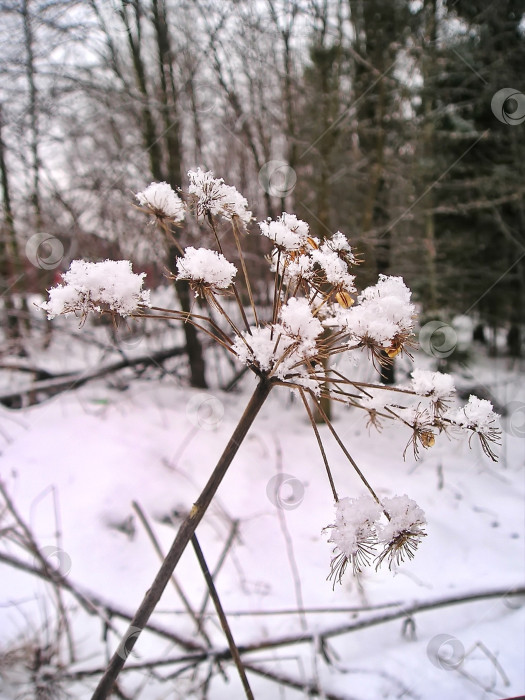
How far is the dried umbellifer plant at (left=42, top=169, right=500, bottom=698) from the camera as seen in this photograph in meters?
0.47

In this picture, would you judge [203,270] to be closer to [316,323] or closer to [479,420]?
[316,323]

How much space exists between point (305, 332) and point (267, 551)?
1.73 meters

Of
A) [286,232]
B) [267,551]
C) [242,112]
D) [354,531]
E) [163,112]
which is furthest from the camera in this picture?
[242,112]

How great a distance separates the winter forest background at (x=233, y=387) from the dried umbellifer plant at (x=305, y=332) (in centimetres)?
13

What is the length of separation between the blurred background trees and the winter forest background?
33 mm

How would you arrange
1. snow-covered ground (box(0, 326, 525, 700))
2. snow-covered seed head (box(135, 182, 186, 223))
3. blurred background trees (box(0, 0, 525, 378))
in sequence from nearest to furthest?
snow-covered seed head (box(135, 182, 186, 223))
snow-covered ground (box(0, 326, 525, 700))
blurred background trees (box(0, 0, 525, 378))

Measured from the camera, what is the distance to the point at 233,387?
4.46 metres

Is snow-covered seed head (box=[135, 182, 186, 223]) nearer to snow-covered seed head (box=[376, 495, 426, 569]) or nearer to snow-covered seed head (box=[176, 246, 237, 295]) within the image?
snow-covered seed head (box=[176, 246, 237, 295])

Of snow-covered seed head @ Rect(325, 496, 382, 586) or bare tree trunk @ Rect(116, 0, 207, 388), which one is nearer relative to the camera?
snow-covered seed head @ Rect(325, 496, 382, 586)

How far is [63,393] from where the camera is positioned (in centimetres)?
360

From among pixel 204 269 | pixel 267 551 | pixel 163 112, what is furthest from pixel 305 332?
pixel 163 112

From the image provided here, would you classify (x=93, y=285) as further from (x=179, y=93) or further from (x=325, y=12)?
(x=325, y=12)

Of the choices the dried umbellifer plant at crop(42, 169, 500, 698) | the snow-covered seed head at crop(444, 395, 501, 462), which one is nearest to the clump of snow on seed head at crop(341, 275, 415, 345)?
the dried umbellifer plant at crop(42, 169, 500, 698)

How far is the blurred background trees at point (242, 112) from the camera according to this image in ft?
10.1
